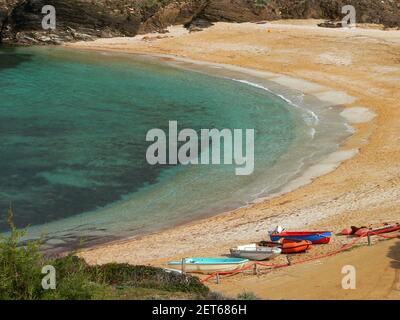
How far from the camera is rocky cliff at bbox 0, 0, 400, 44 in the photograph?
67938 millimetres

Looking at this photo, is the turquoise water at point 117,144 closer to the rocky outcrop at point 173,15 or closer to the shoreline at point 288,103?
the shoreline at point 288,103

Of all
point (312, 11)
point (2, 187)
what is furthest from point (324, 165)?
point (312, 11)

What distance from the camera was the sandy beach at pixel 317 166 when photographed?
1814 cm

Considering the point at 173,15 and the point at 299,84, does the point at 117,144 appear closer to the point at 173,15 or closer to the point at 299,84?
the point at 299,84

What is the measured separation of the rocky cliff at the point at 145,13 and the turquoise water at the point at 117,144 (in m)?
10.5

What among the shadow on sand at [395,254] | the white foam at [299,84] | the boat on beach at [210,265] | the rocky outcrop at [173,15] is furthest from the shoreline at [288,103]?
the shadow on sand at [395,254]

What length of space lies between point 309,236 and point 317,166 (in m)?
11.0

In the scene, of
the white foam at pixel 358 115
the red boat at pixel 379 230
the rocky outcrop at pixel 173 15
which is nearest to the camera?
the red boat at pixel 379 230

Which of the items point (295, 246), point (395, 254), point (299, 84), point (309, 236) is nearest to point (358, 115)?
point (299, 84)

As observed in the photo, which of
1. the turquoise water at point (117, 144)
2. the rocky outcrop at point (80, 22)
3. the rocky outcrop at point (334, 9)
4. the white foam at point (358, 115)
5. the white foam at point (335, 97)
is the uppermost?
the rocky outcrop at point (334, 9)

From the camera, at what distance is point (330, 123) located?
130 feet

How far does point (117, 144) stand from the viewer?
36125mm

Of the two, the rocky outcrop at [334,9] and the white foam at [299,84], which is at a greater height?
the rocky outcrop at [334,9]

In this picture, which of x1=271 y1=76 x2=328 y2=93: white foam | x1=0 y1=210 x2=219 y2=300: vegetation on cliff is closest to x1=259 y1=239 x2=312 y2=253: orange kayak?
x1=0 y1=210 x2=219 y2=300: vegetation on cliff
